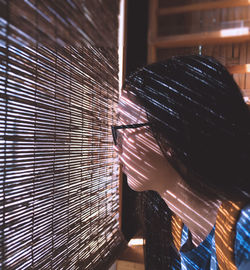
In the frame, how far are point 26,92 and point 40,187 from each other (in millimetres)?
301

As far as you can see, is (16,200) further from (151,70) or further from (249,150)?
(249,150)

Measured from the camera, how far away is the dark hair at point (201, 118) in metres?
0.68

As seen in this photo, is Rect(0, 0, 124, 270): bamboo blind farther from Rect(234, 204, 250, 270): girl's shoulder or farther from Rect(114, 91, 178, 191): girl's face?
Rect(234, 204, 250, 270): girl's shoulder

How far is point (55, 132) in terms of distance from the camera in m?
0.82

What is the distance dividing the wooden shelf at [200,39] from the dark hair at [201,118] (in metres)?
1.02

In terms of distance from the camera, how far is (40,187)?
756mm

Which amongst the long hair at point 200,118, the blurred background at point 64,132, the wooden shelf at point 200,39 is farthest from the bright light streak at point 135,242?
the wooden shelf at point 200,39

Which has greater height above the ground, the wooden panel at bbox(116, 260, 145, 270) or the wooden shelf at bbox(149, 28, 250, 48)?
the wooden shelf at bbox(149, 28, 250, 48)

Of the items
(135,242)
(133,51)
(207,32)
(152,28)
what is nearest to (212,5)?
(207,32)

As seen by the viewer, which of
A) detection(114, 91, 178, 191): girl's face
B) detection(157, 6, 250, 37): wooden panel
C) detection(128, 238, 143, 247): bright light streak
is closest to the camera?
detection(114, 91, 178, 191): girl's face

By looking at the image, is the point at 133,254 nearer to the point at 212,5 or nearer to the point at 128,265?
the point at 128,265

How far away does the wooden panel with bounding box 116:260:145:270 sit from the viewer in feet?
4.34

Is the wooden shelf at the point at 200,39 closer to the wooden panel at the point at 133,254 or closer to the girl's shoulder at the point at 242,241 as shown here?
the girl's shoulder at the point at 242,241

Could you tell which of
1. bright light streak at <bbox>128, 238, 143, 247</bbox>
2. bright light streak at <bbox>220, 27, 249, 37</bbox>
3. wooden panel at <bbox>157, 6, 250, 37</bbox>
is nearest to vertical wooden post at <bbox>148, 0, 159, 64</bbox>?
wooden panel at <bbox>157, 6, 250, 37</bbox>
